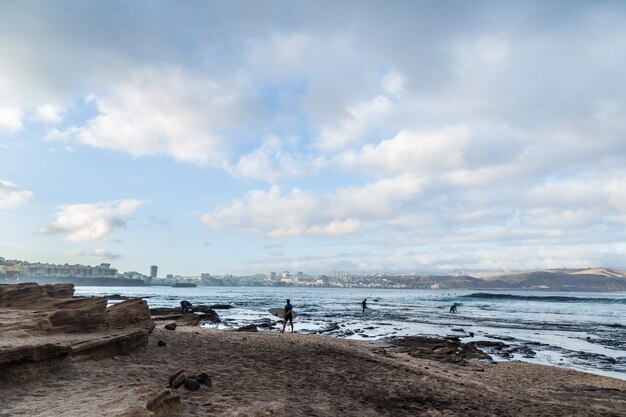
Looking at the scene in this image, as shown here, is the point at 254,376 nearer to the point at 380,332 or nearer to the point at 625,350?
the point at 380,332

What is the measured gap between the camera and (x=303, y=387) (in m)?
10.8

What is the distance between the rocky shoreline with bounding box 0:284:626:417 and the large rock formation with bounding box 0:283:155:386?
0.11 ft

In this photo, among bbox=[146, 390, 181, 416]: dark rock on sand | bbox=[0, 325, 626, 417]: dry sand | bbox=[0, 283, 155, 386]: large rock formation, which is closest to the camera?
bbox=[146, 390, 181, 416]: dark rock on sand

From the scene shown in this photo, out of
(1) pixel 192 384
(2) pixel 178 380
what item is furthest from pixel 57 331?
(1) pixel 192 384

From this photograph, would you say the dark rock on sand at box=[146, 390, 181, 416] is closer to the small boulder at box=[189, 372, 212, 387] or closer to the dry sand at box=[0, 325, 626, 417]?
the dry sand at box=[0, 325, 626, 417]

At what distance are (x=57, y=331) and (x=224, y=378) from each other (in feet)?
19.4

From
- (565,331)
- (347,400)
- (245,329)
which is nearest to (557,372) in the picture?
(347,400)

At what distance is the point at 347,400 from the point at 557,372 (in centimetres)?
1191

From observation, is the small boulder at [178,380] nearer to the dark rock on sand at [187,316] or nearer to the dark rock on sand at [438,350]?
the dark rock on sand at [438,350]

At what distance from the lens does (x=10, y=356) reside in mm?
8734

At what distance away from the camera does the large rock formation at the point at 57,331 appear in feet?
30.1

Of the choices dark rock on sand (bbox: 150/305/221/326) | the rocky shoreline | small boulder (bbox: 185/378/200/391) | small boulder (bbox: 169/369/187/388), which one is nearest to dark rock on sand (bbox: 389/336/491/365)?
the rocky shoreline

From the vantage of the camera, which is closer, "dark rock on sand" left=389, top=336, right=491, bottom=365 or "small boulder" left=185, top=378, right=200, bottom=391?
"small boulder" left=185, top=378, right=200, bottom=391

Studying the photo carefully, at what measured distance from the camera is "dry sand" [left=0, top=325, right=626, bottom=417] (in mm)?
8109
